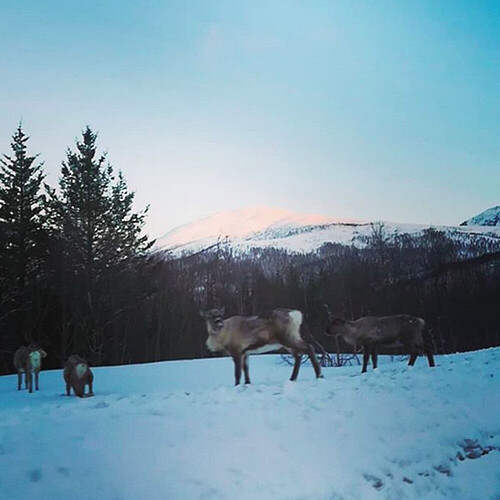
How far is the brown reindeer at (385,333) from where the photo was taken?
10.9m

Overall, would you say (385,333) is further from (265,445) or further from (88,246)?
(88,246)

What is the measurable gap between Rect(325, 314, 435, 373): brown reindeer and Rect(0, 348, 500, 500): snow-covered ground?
2.62 meters

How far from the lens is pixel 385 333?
10914 millimetres

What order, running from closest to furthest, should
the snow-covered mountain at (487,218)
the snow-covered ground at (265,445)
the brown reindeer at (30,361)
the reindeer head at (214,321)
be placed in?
the snow-covered ground at (265,445) → the reindeer head at (214,321) → the brown reindeer at (30,361) → the snow-covered mountain at (487,218)

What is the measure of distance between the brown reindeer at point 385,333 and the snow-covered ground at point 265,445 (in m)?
2.62

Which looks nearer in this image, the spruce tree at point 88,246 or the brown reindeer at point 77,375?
the brown reindeer at point 77,375

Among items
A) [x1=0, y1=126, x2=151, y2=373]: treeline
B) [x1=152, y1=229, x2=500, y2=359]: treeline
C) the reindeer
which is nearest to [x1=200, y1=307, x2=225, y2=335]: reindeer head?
the reindeer

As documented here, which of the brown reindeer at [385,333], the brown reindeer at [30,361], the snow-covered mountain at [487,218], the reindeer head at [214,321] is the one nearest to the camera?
the reindeer head at [214,321]

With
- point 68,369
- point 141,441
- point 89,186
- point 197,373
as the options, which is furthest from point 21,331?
point 141,441

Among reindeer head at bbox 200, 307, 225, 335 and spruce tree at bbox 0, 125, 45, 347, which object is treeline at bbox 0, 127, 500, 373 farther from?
reindeer head at bbox 200, 307, 225, 335

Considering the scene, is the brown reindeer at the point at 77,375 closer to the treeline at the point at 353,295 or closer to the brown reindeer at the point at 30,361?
the brown reindeer at the point at 30,361

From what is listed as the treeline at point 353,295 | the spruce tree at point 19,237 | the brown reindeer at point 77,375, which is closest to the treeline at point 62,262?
the spruce tree at point 19,237

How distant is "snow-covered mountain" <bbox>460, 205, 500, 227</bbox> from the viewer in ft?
468

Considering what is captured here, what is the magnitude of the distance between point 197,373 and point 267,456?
9102 millimetres
